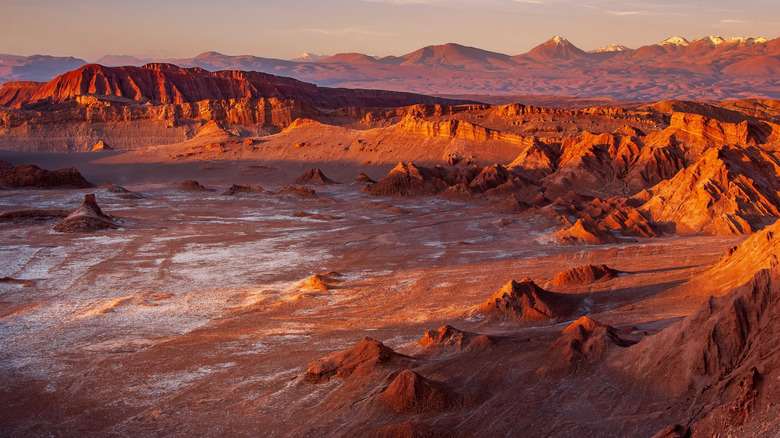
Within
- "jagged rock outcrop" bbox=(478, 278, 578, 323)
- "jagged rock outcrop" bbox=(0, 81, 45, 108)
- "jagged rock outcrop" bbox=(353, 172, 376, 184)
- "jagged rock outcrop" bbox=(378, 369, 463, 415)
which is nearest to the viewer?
"jagged rock outcrop" bbox=(378, 369, 463, 415)

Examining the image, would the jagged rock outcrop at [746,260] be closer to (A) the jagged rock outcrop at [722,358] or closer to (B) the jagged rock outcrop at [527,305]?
(B) the jagged rock outcrop at [527,305]

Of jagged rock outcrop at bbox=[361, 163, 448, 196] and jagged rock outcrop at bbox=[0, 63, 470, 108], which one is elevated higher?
jagged rock outcrop at bbox=[0, 63, 470, 108]

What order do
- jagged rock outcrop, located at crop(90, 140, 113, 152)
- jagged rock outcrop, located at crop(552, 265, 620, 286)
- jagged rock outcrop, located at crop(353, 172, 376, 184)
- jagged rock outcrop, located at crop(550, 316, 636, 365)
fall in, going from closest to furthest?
jagged rock outcrop, located at crop(550, 316, 636, 365), jagged rock outcrop, located at crop(552, 265, 620, 286), jagged rock outcrop, located at crop(353, 172, 376, 184), jagged rock outcrop, located at crop(90, 140, 113, 152)

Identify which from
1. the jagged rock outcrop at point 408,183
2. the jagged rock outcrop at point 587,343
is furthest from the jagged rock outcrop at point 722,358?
the jagged rock outcrop at point 408,183

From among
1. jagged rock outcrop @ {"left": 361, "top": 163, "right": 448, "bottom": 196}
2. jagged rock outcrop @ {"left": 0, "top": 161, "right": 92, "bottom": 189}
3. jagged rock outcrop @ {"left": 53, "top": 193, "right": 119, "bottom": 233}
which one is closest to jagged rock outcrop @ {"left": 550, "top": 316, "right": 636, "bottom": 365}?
jagged rock outcrop @ {"left": 53, "top": 193, "right": 119, "bottom": 233}

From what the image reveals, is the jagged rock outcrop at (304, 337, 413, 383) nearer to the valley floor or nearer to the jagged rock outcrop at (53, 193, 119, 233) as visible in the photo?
the valley floor

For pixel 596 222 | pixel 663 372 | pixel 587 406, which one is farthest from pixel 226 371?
pixel 596 222
